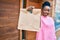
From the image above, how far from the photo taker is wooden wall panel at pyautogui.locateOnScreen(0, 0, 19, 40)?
6.07 ft

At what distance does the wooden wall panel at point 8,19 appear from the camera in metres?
1.85

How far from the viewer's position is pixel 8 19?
1.97 metres

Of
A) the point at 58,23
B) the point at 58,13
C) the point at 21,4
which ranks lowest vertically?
the point at 58,23

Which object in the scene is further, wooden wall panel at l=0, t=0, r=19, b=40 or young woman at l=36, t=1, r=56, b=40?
wooden wall panel at l=0, t=0, r=19, b=40

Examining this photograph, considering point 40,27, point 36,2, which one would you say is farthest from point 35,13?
point 36,2

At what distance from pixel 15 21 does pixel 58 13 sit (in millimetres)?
908

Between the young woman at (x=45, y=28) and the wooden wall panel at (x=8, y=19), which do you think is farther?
the wooden wall panel at (x=8, y=19)

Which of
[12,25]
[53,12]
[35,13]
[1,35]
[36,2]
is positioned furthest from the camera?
[36,2]

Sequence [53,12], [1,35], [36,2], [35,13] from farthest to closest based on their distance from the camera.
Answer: [36,2], [53,12], [1,35], [35,13]

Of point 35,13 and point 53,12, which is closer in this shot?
point 35,13

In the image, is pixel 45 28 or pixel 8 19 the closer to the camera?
pixel 45 28

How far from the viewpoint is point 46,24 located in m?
1.33

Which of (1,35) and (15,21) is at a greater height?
(15,21)

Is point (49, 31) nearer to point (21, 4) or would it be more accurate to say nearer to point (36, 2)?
point (21, 4)
